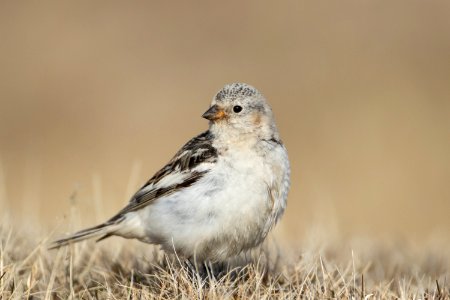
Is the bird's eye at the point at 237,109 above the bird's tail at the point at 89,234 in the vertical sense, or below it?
above

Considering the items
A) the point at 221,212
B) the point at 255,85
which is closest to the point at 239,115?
the point at 221,212

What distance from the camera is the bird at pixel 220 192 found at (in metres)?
5.66

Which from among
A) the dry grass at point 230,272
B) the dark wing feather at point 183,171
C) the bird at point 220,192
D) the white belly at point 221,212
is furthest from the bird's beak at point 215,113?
the dry grass at point 230,272

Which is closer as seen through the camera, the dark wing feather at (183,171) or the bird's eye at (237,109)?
the dark wing feather at (183,171)

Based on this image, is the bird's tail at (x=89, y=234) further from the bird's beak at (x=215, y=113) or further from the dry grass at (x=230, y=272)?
the bird's beak at (x=215, y=113)

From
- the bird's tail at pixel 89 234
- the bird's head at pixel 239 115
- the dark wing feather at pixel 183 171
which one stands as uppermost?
the bird's head at pixel 239 115

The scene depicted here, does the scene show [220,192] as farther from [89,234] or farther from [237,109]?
[89,234]

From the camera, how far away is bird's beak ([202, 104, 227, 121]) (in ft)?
19.8

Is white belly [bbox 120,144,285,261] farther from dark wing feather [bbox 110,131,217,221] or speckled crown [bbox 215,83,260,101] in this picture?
speckled crown [bbox 215,83,260,101]

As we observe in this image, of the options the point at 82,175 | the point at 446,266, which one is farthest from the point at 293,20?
the point at 446,266

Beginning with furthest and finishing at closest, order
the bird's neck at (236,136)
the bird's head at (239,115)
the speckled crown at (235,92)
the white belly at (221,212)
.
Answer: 1. the speckled crown at (235,92)
2. the bird's head at (239,115)
3. the bird's neck at (236,136)
4. the white belly at (221,212)

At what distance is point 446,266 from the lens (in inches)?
278

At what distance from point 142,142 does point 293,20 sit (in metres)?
7.24

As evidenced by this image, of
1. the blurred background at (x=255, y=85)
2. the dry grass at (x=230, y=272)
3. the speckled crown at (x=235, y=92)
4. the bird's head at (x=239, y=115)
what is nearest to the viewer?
the dry grass at (x=230, y=272)
